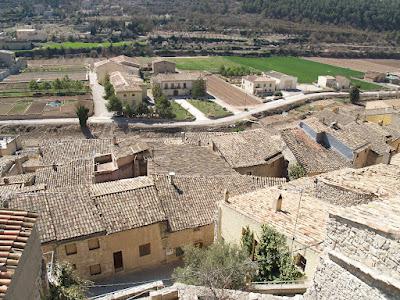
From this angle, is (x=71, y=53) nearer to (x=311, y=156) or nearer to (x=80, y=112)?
(x=80, y=112)

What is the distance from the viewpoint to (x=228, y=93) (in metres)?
78.4

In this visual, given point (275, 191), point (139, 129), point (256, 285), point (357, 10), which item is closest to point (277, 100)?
point (139, 129)

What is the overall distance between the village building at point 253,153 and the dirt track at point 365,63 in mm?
86571

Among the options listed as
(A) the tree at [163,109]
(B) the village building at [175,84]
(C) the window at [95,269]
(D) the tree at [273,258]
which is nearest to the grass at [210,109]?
(B) the village building at [175,84]

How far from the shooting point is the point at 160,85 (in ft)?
242

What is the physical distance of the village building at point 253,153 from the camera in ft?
101

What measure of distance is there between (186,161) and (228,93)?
50851mm

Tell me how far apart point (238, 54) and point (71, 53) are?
168 feet

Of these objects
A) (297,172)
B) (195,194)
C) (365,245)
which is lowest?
(297,172)

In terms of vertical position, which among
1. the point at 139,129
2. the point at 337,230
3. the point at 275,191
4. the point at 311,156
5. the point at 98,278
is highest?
the point at 337,230

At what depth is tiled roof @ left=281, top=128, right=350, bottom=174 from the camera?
100 feet

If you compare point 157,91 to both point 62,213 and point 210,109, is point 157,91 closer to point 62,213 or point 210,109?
point 210,109

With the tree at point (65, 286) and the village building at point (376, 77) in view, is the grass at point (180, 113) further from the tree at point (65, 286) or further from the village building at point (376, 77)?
the village building at point (376, 77)

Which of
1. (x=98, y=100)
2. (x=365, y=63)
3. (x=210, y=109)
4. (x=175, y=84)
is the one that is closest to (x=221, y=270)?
(x=210, y=109)
